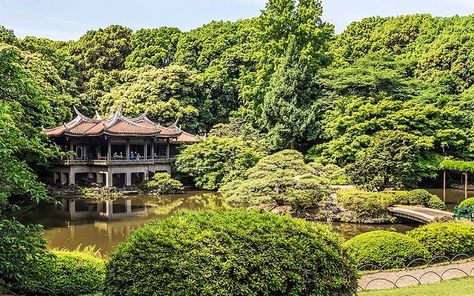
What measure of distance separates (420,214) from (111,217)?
1193 cm

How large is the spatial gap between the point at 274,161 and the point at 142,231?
490 inches

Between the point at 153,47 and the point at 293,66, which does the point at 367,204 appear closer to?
the point at 293,66

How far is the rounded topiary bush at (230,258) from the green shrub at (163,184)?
68.4 ft

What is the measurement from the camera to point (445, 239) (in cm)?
960

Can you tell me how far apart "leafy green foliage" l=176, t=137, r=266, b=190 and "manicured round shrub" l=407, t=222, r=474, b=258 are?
1454 cm

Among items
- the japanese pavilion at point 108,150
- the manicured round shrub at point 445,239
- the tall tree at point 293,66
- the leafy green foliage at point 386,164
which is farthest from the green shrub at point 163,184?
the manicured round shrub at point 445,239

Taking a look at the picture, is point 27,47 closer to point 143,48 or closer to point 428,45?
point 143,48

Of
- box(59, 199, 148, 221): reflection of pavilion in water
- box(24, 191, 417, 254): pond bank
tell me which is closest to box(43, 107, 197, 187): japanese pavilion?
box(24, 191, 417, 254): pond bank

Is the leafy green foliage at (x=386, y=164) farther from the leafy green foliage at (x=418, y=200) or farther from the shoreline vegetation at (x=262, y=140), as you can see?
the leafy green foliage at (x=418, y=200)

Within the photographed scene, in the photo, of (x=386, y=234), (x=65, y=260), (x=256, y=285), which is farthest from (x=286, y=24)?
(x=256, y=285)

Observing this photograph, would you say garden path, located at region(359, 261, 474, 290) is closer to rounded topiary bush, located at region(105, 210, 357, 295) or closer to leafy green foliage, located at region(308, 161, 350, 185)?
rounded topiary bush, located at region(105, 210, 357, 295)

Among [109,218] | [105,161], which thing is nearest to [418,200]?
[109,218]

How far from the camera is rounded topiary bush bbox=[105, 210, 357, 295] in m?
4.24

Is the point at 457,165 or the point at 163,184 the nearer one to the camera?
the point at 457,165
